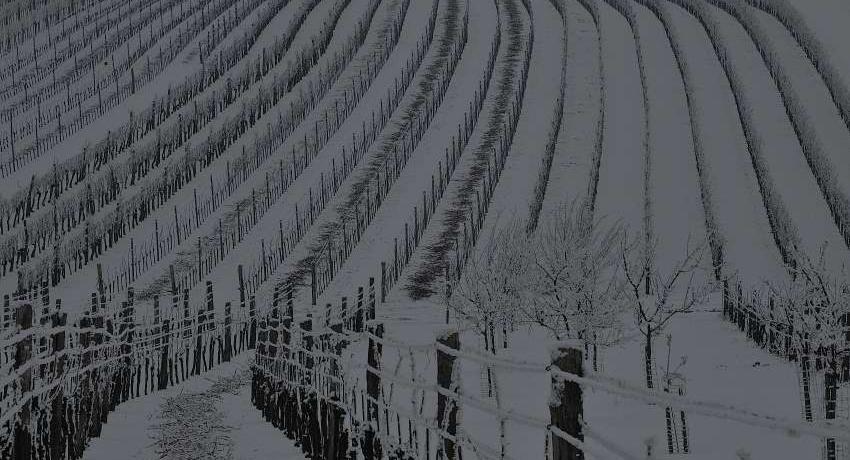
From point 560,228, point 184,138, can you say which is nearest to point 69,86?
point 184,138

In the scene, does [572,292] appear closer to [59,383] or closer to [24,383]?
[59,383]

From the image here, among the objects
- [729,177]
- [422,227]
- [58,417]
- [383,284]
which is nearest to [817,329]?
[383,284]

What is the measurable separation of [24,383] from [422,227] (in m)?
30.5

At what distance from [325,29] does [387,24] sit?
4299mm

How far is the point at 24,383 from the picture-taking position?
9664 millimetres

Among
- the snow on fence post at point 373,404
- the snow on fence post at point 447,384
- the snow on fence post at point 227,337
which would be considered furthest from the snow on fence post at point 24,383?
the snow on fence post at point 227,337

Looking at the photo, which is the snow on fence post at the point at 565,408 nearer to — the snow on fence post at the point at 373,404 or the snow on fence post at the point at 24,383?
the snow on fence post at the point at 373,404

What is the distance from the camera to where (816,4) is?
63781 mm

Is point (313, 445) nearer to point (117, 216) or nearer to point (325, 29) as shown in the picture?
point (117, 216)

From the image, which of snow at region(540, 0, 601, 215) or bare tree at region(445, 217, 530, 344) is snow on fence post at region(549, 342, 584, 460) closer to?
bare tree at region(445, 217, 530, 344)

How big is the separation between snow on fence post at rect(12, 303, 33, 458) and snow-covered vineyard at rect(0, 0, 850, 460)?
0.09 feet

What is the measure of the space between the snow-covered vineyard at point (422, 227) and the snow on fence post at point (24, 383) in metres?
0.03

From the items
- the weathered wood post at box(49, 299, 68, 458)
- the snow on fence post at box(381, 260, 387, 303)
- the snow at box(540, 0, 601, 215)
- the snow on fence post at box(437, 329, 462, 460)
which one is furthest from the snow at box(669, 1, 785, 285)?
the snow on fence post at box(437, 329, 462, 460)

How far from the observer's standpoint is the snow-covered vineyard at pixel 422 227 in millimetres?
12375
